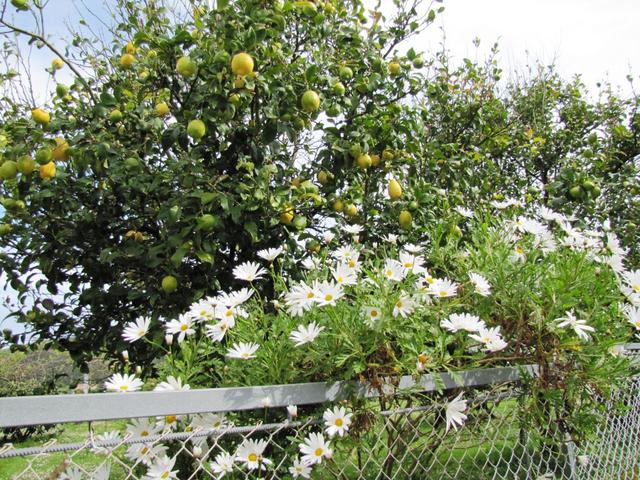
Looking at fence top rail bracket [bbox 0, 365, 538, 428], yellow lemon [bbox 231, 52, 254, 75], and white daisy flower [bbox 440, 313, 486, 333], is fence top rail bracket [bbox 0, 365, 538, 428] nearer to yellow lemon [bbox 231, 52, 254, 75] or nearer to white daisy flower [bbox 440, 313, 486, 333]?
white daisy flower [bbox 440, 313, 486, 333]

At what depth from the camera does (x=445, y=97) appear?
3297 mm

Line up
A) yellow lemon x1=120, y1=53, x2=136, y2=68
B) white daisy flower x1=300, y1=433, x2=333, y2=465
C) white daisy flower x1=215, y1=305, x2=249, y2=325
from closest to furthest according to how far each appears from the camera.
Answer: white daisy flower x1=300, y1=433, x2=333, y2=465
white daisy flower x1=215, y1=305, x2=249, y2=325
yellow lemon x1=120, y1=53, x2=136, y2=68

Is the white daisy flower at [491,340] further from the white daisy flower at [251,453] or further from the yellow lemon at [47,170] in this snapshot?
the yellow lemon at [47,170]

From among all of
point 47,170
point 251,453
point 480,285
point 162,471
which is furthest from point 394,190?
point 162,471

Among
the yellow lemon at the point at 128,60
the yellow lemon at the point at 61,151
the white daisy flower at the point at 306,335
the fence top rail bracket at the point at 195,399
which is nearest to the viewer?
the fence top rail bracket at the point at 195,399

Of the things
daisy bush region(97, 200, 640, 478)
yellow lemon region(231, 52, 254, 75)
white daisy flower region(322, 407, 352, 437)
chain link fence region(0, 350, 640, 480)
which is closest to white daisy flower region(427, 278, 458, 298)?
daisy bush region(97, 200, 640, 478)

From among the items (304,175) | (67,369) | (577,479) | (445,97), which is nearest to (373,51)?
(304,175)

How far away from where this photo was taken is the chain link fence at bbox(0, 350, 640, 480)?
836 millimetres

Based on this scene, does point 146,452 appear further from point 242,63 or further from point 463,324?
point 242,63

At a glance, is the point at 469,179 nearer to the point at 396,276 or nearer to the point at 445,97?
the point at 445,97

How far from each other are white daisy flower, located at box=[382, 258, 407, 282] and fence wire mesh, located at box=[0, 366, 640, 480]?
28 cm

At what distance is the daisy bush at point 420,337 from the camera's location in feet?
3.56

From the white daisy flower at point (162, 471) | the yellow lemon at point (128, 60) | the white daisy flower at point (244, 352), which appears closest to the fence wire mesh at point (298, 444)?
the white daisy flower at point (162, 471)

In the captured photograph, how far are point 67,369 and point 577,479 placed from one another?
331 cm
